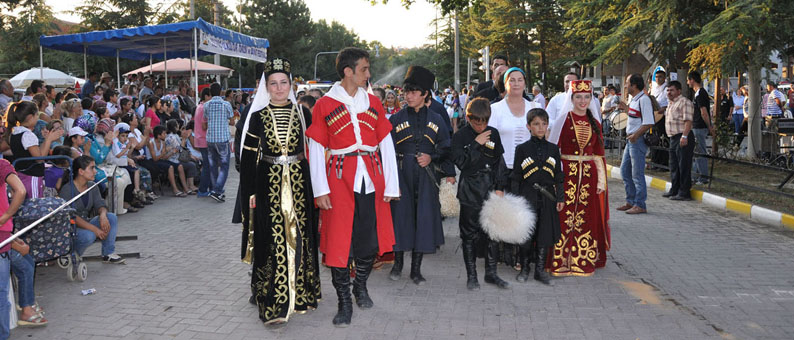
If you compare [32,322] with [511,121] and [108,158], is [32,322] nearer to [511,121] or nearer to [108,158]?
[511,121]

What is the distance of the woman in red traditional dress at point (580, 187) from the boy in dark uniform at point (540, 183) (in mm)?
257

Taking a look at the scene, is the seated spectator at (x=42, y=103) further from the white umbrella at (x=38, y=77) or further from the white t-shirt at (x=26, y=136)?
the white umbrella at (x=38, y=77)

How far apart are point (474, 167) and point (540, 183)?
0.73m

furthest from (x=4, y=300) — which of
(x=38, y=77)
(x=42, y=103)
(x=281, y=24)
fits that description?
(x=281, y=24)

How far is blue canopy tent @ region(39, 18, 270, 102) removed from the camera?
53.0 ft

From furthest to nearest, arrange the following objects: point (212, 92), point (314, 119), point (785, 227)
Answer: point (212, 92) → point (785, 227) → point (314, 119)

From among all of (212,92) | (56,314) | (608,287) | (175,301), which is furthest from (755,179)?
(56,314)

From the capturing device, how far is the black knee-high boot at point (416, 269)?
645 centimetres

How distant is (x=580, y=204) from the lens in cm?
675

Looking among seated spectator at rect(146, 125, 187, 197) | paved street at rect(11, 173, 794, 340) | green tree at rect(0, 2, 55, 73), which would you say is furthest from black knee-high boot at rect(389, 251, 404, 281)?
green tree at rect(0, 2, 55, 73)

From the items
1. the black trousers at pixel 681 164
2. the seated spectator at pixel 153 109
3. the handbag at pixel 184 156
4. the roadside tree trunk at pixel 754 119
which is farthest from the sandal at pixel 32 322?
the roadside tree trunk at pixel 754 119

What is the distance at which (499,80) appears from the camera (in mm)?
8477

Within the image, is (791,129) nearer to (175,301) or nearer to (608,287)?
(608,287)

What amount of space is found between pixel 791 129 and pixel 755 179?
1.18m
